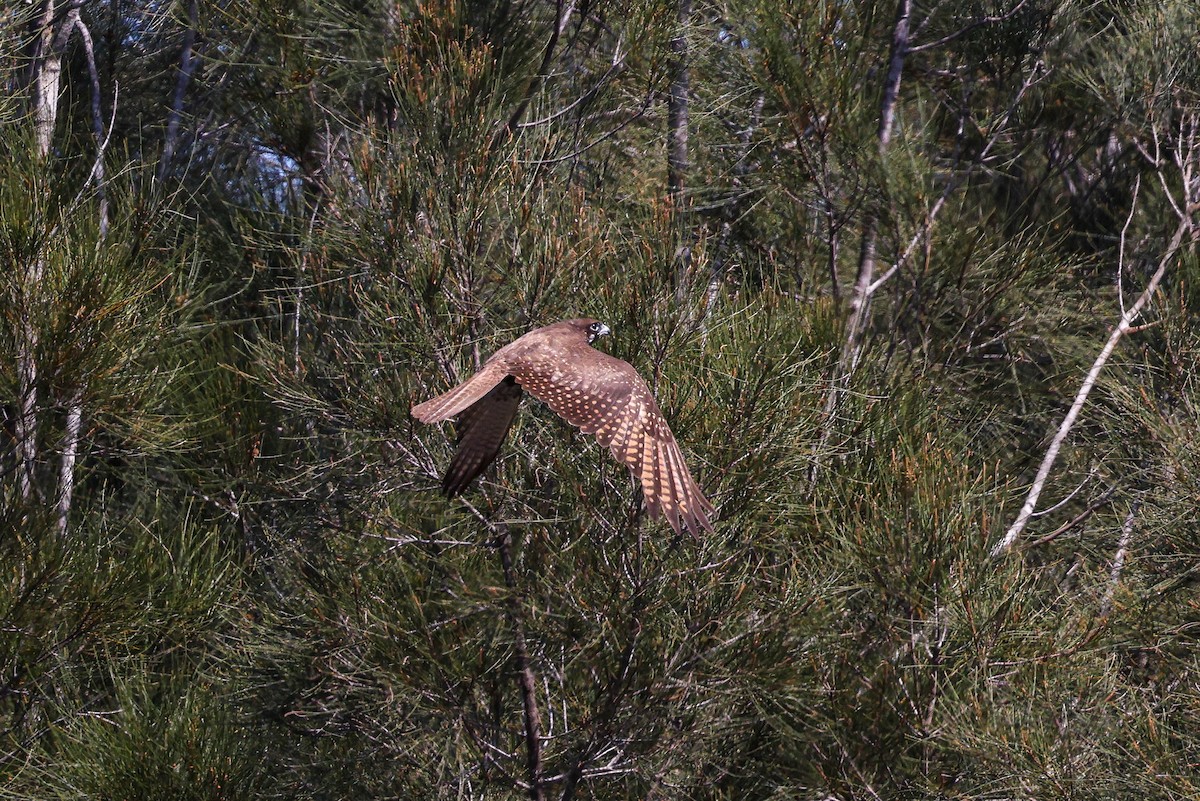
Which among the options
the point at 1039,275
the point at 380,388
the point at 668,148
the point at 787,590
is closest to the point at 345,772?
the point at 380,388

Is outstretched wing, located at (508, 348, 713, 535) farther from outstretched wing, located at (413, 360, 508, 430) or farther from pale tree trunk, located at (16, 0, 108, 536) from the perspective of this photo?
pale tree trunk, located at (16, 0, 108, 536)

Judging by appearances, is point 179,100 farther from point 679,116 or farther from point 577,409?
point 577,409

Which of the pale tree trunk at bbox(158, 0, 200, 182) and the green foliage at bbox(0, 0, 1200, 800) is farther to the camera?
the pale tree trunk at bbox(158, 0, 200, 182)

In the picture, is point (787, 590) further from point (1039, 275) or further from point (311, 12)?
Result: point (311, 12)

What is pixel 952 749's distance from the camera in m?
4.97

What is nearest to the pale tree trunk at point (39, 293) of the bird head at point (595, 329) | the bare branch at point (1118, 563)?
the bird head at point (595, 329)

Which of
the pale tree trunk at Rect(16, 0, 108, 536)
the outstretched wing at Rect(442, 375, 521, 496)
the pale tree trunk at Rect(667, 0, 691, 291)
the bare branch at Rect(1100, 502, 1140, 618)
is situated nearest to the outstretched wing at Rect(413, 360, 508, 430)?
the outstretched wing at Rect(442, 375, 521, 496)

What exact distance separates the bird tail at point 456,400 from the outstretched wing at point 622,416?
0.12 metres

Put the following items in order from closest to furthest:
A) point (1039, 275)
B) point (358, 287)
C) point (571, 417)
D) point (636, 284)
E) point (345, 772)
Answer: point (571, 417) → point (636, 284) → point (358, 287) → point (345, 772) → point (1039, 275)

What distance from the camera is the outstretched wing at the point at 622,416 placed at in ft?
12.6

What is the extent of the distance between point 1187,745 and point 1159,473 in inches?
49.7

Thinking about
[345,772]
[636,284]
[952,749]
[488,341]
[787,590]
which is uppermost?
[636,284]

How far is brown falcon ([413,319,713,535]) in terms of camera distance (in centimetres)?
384

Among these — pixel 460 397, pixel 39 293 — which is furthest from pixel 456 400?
pixel 39 293
